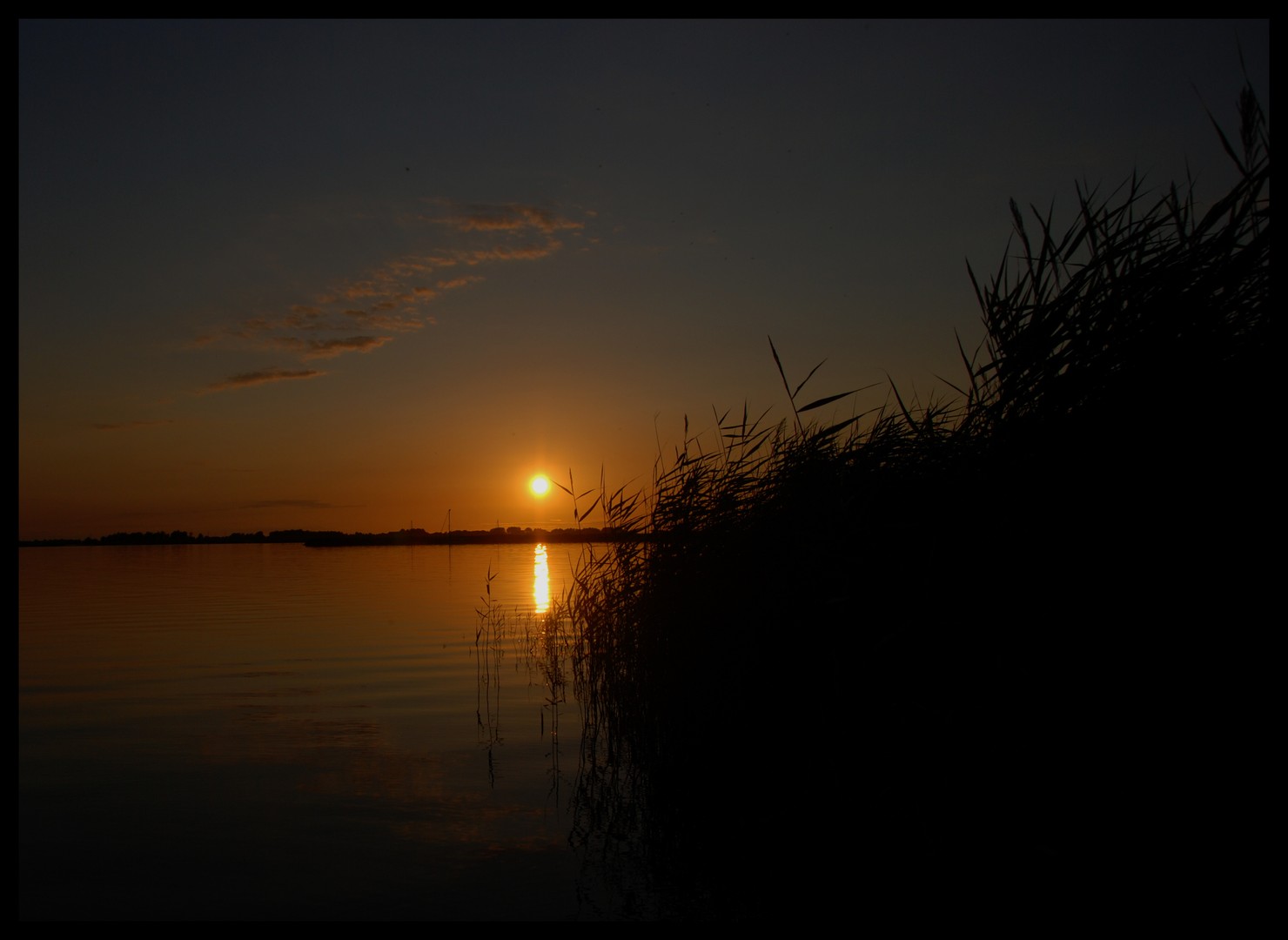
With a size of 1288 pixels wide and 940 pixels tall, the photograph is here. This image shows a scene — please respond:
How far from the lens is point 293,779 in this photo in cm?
827

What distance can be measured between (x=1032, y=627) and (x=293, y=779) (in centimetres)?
681

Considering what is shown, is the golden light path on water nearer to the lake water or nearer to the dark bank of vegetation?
the lake water

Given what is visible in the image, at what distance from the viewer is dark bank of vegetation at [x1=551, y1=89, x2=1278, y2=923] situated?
442 centimetres

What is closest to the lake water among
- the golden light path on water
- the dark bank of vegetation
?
the dark bank of vegetation

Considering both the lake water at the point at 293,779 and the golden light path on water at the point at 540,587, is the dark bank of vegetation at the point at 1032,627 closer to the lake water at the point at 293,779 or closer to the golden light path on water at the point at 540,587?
the lake water at the point at 293,779

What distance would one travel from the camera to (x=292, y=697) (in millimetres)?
12227

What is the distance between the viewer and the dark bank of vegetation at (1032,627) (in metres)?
4.42

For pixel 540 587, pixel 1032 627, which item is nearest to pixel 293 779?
pixel 1032 627

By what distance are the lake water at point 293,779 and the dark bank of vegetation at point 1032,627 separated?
117 centimetres

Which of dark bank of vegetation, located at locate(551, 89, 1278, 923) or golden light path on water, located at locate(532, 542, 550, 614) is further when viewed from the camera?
golden light path on water, located at locate(532, 542, 550, 614)

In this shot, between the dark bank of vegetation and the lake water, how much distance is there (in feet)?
3.85

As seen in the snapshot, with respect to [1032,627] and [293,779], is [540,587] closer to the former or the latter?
[293,779]

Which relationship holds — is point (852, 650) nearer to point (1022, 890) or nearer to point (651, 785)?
point (1022, 890)

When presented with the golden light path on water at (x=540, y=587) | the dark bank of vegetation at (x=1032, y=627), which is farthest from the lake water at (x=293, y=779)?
the golden light path on water at (x=540, y=587)
